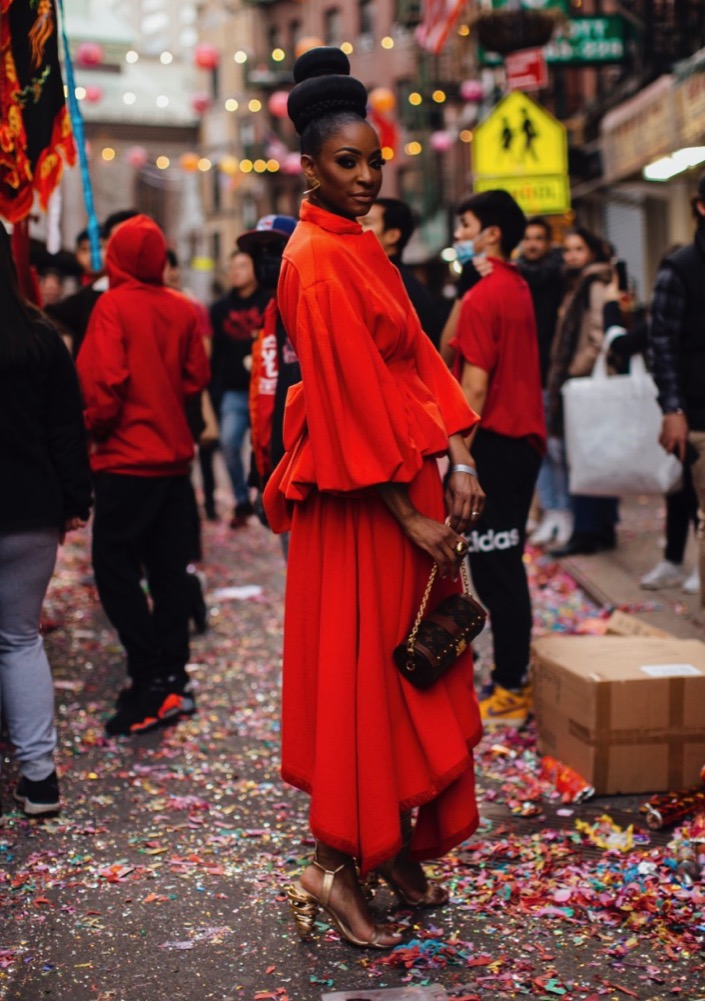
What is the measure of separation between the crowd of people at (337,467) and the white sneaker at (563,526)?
2.11 meters

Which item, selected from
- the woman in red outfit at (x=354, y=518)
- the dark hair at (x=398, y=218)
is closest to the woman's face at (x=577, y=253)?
the dark hair at (x=398, y=218)

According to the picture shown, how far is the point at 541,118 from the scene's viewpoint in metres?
11.7

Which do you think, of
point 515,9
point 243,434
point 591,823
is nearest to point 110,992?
point 591,823

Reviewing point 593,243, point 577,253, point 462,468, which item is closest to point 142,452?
point 462,468

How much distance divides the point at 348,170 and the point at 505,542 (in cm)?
241

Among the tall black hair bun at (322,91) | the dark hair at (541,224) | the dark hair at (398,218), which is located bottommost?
the dark hair at (398,218)

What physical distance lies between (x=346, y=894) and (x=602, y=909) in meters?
0.75

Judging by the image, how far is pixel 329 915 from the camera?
152 inches

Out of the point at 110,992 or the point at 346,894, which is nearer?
the point at 110,992

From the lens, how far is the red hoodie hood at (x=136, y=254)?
5.85 metres

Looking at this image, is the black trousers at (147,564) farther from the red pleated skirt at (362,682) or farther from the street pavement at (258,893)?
the red pleated skirt at (362,682)

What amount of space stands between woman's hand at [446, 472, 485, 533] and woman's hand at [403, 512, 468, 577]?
13cm

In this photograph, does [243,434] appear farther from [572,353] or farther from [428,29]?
[428,29]

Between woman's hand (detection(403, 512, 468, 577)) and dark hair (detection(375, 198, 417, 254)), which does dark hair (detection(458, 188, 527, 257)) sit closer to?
dark hair (detection(375, 198, 417, 254))
